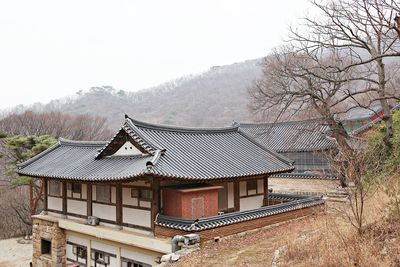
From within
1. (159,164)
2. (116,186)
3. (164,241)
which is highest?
(159,164)

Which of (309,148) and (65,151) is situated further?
(309,148)

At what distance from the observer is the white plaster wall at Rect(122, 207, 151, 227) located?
1508 centimetres

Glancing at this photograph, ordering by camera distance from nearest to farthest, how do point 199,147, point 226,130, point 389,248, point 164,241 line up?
point 389,248, point 164,241, point 199,147, point 226,130

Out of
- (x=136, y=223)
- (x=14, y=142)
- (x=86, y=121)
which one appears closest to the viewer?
(x=136, y=223)

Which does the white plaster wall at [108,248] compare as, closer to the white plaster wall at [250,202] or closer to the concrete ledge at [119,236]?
the concrete ledge at [119,236]

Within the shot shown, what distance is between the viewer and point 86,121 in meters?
48.7

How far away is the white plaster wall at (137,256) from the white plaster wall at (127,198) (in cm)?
208

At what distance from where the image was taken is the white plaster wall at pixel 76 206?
61.3ft

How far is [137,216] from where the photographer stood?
15.5 metres

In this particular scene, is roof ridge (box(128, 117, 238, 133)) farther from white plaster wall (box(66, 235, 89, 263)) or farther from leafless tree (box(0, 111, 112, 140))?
leafless tree (box(0, 111, 112, 140))

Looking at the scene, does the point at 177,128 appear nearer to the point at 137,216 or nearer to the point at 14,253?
the point at 137,216

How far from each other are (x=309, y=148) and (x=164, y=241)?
20.1m

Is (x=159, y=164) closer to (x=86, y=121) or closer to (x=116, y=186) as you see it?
(x=116, y=186)

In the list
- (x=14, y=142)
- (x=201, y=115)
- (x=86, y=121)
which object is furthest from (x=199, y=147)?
(x=201, y=115)
